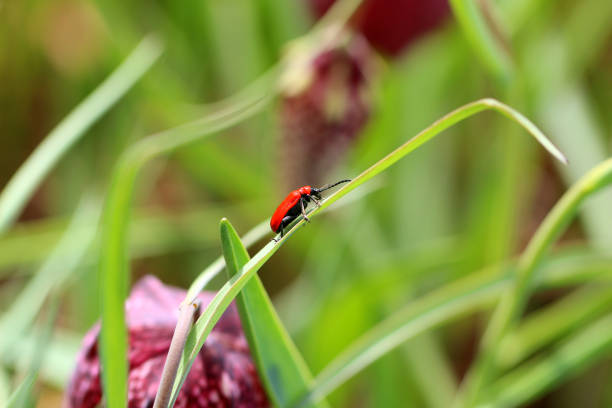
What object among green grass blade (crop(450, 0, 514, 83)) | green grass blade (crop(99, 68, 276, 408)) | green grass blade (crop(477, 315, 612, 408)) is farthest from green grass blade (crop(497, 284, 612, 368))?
green grass blade (crop(99, 68, 276, 408))

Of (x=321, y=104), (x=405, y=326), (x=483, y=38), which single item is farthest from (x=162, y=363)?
(x=321, y=104)

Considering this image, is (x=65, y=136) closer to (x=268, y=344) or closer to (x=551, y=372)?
(x=268, y=344)

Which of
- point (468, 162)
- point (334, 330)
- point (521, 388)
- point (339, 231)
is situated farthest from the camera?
point (468, 162)

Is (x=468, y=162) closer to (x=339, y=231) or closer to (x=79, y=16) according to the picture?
(x=339, y=231)

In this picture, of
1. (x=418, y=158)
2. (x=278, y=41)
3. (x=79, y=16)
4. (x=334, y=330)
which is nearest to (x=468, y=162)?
(x=418, y=158)

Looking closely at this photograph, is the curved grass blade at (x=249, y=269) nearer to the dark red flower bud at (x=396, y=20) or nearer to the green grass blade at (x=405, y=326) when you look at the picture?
the green grass blade at (x=405, y=326)

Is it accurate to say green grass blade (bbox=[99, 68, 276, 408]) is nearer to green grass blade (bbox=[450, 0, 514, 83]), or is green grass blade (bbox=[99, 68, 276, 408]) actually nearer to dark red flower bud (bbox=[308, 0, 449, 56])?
green grass blade (bbox=[450, 0, 514, 83])
